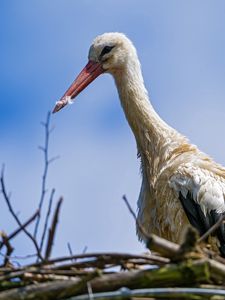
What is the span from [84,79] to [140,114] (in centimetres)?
78

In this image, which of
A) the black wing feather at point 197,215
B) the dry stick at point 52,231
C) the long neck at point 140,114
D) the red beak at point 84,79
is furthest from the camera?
the red beak at point 84,79

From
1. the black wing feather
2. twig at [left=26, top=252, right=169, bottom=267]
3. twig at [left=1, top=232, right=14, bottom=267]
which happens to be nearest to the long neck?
the black wing feather

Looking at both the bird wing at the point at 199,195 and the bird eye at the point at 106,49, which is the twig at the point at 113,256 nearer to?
the bird wing at the point at 199,195

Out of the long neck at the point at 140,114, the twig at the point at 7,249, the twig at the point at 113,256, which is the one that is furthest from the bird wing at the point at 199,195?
the twig at the point at 113,256

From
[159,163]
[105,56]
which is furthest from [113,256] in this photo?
[105,56]

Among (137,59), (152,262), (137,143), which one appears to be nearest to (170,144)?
(137,143)

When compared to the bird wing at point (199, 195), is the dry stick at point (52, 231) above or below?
below

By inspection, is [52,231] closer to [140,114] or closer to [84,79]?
[140,114]

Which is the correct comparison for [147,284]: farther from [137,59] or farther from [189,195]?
[137,59]

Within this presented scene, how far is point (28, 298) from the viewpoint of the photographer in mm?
5086

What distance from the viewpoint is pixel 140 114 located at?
9.26 m

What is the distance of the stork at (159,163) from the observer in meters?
8.41

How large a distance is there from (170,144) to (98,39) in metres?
1.41

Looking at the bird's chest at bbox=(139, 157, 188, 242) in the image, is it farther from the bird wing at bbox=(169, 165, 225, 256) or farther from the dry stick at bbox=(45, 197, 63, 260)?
the dry stick at bbox=(45, 197, 63, 260)
